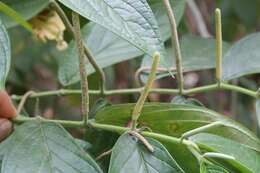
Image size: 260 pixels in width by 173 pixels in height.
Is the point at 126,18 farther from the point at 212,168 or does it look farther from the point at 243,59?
the point at 243,59

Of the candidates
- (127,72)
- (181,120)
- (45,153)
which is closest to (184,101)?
(181,120)

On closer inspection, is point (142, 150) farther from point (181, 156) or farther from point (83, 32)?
point (83, 32)

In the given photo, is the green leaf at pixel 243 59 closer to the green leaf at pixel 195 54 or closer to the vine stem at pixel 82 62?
the green leaf at pixel 195 54

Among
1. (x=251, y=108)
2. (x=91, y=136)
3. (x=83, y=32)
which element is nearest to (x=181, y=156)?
(x=91, y=136)

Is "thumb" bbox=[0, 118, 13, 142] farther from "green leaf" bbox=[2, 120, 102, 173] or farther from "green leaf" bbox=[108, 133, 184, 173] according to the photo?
"green leaf" bbox=[108, 133, 184, 173]

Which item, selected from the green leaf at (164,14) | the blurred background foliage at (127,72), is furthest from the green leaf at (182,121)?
the blurred background foliage at (127,72)
